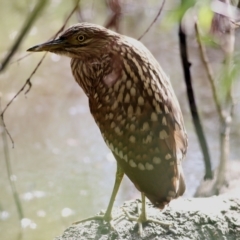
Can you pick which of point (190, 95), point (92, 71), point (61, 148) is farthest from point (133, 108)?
point (61, 148)

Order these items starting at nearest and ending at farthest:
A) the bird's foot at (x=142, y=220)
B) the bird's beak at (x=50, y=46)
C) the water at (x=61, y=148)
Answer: the bird's beak at (x=50, y=46), the bird's foot at (x=142, y=220), the water at (x=61, y=148)

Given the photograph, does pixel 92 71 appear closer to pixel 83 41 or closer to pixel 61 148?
pixel 83 41

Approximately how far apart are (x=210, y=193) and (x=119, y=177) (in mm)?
930

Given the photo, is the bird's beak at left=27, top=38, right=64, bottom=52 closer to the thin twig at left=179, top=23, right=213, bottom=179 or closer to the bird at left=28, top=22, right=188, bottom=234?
the bird at left=28, top=22, right=188, bottom=234

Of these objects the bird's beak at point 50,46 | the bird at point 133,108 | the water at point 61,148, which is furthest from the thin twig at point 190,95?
the bird's beak at point 50,46

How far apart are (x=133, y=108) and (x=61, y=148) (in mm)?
2260

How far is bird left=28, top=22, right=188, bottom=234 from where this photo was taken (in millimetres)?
1718

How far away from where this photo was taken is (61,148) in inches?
154

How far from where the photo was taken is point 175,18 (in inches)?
34.9

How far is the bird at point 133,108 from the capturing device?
172cm

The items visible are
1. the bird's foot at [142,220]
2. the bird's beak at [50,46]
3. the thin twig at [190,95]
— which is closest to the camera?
the bird's beak at [50,46]

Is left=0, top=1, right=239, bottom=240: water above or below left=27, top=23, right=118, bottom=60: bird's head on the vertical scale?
below

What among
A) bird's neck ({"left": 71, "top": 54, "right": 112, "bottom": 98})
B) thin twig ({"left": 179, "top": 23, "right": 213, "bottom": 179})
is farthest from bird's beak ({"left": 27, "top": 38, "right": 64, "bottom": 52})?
thin twig ({"left": 179, "top": 23, "right": 213, "bottom": 179})

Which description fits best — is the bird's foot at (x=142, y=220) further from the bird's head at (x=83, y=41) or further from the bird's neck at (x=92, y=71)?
the bird's head at (x=83, y=41)
